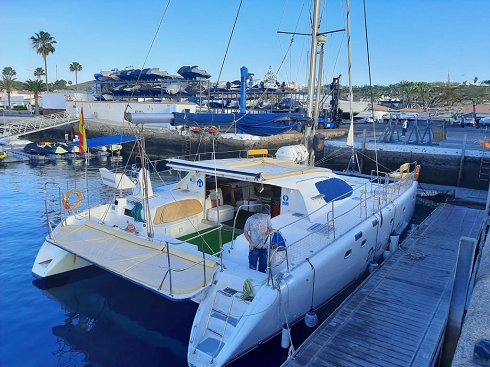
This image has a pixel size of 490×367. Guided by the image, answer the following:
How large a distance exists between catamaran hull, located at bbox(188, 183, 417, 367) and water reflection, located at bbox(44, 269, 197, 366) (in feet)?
3.91

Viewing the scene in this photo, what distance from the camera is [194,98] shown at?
4762 centimetres

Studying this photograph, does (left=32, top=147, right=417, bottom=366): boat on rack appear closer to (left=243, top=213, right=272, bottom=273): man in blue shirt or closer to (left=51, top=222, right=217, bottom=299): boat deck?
(left=51, top=222, right=217, bottom=299): boat deck

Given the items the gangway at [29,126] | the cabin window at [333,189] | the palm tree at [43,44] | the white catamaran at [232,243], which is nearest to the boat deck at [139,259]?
the white catamaran at [232,243]

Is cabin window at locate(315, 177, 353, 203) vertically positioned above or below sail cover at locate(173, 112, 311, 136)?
below

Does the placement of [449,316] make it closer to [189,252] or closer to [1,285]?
[189,252]

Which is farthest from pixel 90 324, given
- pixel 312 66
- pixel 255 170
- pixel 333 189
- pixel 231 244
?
pixel 312 66

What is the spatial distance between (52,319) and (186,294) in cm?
350

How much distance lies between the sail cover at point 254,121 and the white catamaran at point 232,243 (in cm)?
93

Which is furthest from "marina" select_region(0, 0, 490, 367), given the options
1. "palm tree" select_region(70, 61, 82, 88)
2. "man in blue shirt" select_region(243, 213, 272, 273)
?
"palm tree" select_region(70, 61, 82, 88)

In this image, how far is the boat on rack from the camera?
17.3 feet

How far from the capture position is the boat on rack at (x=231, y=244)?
5.27 metres

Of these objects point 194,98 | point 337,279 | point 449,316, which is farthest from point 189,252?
point 194,98

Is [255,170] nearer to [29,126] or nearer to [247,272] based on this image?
[247,272]

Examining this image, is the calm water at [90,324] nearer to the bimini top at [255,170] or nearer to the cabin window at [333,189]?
the cabin window at [333,189]
